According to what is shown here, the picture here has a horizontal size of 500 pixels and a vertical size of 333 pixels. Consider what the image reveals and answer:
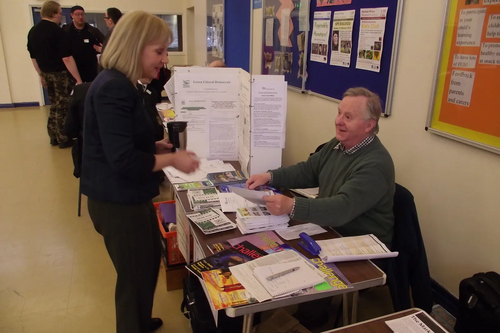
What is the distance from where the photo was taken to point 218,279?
123 cm

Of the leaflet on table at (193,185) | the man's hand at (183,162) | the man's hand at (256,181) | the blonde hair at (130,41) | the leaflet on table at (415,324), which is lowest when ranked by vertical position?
the leaflet on table at (415,324)

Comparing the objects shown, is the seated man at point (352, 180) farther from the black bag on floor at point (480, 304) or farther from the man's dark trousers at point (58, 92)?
the man's dark trousers at point (58, 92)

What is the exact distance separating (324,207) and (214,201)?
0.55m

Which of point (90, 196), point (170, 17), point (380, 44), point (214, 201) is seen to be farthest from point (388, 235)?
point (170, 17)

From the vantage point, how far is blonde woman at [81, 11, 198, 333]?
4.31 feet

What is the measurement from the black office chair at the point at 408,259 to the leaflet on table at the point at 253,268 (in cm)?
61

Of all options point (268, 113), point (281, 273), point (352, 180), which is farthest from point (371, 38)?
point (281, 273)

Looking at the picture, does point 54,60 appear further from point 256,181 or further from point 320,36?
point 256,181

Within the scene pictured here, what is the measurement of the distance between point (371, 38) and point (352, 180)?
112 cm

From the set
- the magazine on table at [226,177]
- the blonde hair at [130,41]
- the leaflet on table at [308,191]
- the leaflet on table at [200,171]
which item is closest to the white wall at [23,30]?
the leaflet on table at [200,171]

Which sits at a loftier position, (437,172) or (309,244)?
(437,172)

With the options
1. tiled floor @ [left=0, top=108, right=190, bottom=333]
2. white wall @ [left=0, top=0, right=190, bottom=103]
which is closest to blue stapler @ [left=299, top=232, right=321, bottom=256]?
tiled floor @ [left=0, top=108, right=190, bottom=333]

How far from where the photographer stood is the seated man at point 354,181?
1533mm

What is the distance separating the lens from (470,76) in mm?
1760
